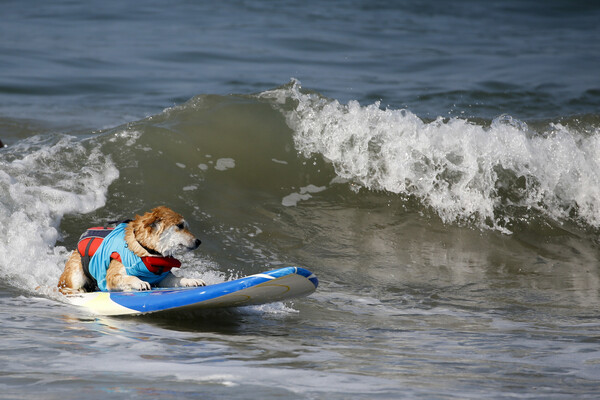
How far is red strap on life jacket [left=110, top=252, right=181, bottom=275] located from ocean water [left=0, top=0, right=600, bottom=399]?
345mm

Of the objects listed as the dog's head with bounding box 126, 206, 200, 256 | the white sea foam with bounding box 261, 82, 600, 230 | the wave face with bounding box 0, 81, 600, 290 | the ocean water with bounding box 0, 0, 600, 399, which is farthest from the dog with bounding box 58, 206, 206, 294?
the white sea foam with bounding box 261, 82, 600, 230

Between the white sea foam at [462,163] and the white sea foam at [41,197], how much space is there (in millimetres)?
2683

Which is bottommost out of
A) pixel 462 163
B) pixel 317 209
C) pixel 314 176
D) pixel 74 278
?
pixel 74 278

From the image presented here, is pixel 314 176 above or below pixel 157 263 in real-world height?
above

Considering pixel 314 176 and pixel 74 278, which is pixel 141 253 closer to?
pixel 74 278

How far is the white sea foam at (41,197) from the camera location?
6375 millimetres

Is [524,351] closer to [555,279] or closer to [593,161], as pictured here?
[555,279]

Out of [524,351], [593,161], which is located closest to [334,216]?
[593,161]

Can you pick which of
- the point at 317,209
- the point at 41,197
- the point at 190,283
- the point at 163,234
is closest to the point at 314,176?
the point at 317,209

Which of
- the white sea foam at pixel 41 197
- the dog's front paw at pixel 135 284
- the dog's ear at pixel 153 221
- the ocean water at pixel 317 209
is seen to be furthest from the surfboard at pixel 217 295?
the white sea foam at pixel 41 197

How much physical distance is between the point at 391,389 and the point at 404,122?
19.4ft

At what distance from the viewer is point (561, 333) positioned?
533 centimetres

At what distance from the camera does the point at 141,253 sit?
5172 millimetres

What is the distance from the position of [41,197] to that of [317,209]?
305 cm
